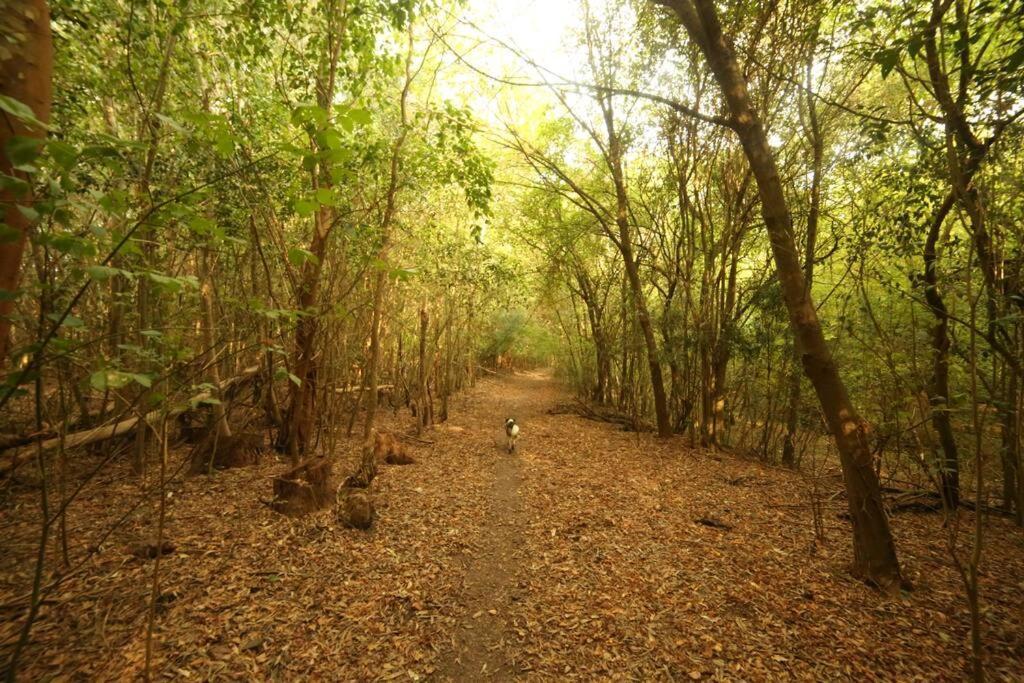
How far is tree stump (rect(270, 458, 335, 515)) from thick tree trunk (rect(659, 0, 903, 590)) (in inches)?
231

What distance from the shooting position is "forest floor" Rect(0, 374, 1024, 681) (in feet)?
10.1

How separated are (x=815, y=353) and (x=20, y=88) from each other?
5.27 meters

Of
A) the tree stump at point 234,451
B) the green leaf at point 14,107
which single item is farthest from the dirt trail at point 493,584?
the tree stump at point 234,451

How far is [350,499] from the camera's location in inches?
198

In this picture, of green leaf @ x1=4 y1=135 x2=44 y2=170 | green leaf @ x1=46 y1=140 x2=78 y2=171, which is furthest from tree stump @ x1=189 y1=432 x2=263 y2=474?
green leaf @ x1=4 y1=135 x2=44 y2=170

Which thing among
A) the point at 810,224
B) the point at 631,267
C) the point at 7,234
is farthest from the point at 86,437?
the point at 810,224

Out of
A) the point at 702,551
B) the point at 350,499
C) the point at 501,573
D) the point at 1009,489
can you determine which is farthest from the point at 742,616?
the point at 1009,489

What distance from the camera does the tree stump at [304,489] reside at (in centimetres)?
509

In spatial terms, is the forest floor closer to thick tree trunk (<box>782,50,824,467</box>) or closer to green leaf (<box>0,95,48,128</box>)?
green leaf (<box>0,95,48,128</box>)

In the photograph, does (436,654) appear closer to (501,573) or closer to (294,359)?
(501,573)

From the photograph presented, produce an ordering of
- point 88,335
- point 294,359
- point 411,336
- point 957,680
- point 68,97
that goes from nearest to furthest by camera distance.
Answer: point 957,680, point 68,97, point 88,335, point 294,359, point 411,336

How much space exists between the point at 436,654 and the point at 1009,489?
825 cm

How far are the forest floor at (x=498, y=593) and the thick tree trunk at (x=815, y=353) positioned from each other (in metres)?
0.39

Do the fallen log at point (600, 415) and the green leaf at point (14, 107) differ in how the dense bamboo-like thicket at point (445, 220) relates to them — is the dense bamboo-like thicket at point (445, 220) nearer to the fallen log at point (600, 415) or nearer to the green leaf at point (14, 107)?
the green leaf at point (14, 107)
